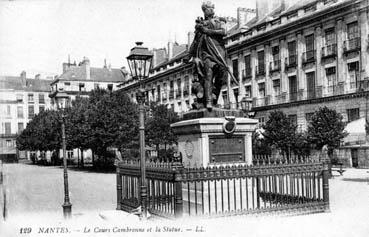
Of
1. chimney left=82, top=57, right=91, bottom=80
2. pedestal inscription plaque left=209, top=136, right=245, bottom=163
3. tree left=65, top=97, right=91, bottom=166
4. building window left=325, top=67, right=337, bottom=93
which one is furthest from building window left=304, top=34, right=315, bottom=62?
chimney left=82, top=57, right=91, bottom=80

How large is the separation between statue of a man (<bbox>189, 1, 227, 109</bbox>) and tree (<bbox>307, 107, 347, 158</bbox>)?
58.9 feet

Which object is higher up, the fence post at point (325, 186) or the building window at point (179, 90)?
the building window at point (179, 90)

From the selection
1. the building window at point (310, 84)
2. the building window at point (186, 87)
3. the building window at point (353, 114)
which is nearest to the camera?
the building window at point (353, 114)

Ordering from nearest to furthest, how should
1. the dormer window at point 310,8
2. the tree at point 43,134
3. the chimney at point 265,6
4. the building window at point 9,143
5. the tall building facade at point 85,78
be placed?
1. the dormer window at point 310,8
2. the chimney at point 265,6
3. the tree at point 43,134
4. the tall building facade at point 85,78
5. the building window at point 9,143

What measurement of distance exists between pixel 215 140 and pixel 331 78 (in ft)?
82.2

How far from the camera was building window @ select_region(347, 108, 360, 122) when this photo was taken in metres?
27.9

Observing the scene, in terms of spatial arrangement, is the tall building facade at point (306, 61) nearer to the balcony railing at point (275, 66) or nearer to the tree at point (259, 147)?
the balcony railing at point (275, 66)

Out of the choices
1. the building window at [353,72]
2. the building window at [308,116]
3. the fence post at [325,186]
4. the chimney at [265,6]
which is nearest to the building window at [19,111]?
the chimney at [265,6]

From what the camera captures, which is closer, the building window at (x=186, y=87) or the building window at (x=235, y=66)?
the building window at (x=235, y=66)

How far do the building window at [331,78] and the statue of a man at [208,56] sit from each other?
77.3ft

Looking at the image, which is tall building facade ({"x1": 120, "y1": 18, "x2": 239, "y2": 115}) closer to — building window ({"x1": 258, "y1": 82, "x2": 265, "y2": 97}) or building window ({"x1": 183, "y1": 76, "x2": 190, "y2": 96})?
building window ({"x1": 183, "y1": 76, "x2": 190, "y2": 96})

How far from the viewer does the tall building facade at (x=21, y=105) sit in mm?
73062

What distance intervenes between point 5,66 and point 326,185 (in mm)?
7114

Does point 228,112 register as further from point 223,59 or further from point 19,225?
point 19,225
